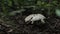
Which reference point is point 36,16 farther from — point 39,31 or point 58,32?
point 58,32

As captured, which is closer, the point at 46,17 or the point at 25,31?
the point at 25,31

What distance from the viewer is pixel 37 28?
172cm

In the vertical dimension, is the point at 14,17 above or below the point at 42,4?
below

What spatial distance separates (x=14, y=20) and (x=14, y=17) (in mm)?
68

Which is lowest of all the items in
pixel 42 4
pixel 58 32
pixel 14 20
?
pixel 58 32

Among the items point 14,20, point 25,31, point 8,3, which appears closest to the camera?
point 25,31

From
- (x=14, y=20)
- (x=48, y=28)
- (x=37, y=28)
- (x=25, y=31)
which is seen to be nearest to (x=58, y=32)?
(x=48, y=28)

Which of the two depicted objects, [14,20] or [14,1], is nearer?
[14,20]

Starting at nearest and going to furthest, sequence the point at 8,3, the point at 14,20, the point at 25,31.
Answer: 1. the point at 25,31
2. the point at 14,20
3. the point at 8,3

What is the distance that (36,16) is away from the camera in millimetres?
1719

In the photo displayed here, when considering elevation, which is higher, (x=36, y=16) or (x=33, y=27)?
(x=36, y=16)

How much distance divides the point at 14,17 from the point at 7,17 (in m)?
0.08

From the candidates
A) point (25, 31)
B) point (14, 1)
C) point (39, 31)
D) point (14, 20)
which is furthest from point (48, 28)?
point (14, 1)

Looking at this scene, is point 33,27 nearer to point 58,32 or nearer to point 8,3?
point 58,32
